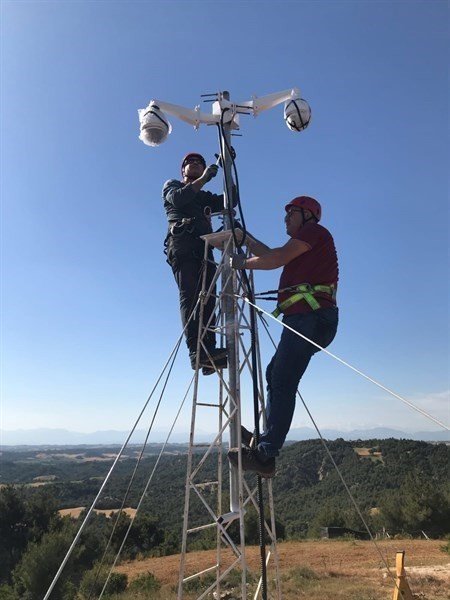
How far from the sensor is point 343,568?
14.3 metres

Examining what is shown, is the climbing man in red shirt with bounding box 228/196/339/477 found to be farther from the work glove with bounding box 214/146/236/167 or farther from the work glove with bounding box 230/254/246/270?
the work glove with bounding box 214/146/236/167

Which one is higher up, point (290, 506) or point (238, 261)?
point (238, 261)

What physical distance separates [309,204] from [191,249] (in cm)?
155

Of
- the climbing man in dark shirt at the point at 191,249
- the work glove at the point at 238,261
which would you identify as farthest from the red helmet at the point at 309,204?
the climbing man in dark shirt at the point at 191,249

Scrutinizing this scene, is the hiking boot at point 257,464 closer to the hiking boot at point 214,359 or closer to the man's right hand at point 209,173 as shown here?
the hiking boot at point 214,359

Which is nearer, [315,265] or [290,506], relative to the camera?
[315,265]

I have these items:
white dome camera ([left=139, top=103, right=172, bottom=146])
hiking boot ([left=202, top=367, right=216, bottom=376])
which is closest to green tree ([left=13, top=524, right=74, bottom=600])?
hiking boot ([left=202, top=367, right=216, bottom=376])

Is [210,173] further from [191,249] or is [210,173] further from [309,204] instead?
[309,204]

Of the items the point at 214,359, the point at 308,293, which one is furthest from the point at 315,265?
the point at 214,359

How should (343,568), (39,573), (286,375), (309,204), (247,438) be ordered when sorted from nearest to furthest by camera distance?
(286,375)
(309,204)
(247,438)
(343,568)
(39,573)

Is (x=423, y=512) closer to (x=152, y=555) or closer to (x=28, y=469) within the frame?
(x=152, y=555)

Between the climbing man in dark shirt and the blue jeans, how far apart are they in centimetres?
101

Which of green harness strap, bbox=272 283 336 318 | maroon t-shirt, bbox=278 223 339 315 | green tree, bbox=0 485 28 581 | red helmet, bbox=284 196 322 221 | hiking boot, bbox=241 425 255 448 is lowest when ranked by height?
green tree, bbox=0 485 28 581

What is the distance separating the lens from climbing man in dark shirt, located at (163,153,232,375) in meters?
4.95
